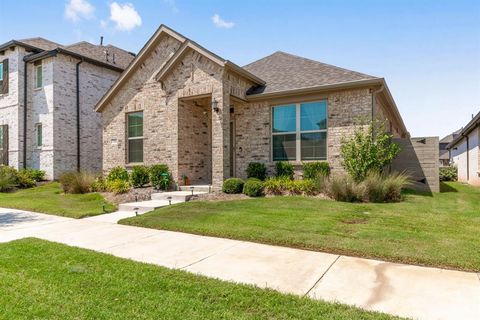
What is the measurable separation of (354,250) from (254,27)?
29.2ft

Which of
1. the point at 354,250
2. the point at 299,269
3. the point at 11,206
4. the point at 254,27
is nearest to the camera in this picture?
the point at 299,269

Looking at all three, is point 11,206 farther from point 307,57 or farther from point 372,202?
point 307,57

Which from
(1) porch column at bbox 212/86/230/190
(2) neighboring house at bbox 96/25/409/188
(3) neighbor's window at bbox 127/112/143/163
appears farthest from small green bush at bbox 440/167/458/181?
(3) neighbor's window at bbox 127/112/143/163

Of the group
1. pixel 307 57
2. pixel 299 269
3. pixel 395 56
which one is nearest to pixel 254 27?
pixel 307 57

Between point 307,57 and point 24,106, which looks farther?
point 24,106

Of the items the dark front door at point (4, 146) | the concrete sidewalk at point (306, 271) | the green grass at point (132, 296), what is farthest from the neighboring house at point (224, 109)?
the dark front door at point (4, 146)

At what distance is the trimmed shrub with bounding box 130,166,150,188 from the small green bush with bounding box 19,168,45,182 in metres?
7.21

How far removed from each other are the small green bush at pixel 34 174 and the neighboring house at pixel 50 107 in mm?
357

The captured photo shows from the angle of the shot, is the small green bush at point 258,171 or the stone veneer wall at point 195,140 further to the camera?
the stone veneer wall at point 195,140

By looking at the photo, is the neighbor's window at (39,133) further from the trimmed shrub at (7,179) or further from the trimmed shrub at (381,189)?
the trimmed shrub at (381,189)

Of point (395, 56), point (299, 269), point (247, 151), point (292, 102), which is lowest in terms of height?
point (299, 269)

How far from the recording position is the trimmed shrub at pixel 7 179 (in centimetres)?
1383

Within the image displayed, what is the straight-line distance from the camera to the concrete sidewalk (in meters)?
3.04

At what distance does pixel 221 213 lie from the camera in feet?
24.4
